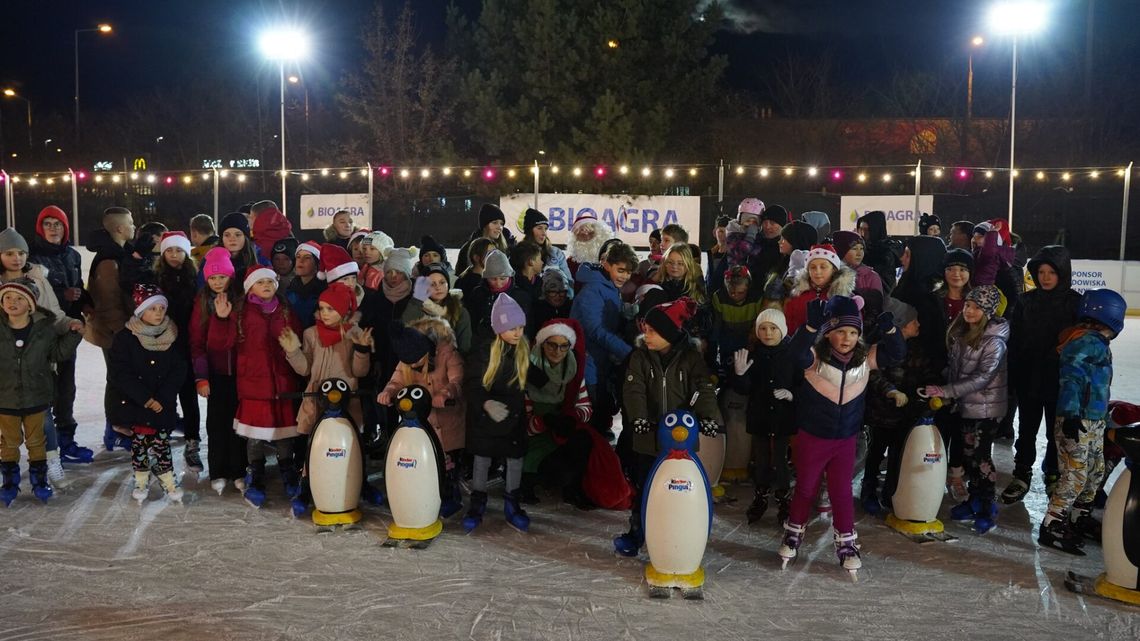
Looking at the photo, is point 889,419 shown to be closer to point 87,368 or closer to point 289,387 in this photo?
point 289,387

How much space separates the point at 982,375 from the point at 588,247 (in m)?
3.10

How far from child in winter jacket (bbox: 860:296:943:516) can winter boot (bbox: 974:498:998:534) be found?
488 mm

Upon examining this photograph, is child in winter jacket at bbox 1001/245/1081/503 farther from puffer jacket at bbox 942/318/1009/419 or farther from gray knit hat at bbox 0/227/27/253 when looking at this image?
gray knit hat at bbox 0/227/27/253

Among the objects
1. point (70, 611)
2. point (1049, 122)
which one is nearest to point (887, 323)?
point (70, 611)

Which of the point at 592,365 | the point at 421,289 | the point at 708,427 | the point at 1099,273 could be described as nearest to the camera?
the point at 708,427

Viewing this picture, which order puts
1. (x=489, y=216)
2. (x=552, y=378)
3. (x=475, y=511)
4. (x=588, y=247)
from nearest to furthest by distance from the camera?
(x=475, y=511) < (x=552, y=378) < (x=588, y=247) < (x=489, y=216)

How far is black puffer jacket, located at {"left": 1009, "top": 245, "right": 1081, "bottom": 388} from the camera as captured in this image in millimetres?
5863

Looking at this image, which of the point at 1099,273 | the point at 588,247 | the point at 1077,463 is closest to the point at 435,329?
the point at 588,247

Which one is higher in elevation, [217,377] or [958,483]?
[217,377]

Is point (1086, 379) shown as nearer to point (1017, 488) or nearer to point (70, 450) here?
point (1017, 488)

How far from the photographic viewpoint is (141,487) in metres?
5.96

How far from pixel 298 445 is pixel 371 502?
0.73 meters

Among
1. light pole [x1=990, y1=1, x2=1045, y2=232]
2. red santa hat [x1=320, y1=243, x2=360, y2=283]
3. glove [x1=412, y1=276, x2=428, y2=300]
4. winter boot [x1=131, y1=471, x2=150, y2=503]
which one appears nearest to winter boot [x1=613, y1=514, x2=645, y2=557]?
glove [x1=412, y1=276, x2=428, y2=300]

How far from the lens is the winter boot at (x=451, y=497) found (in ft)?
18.6
